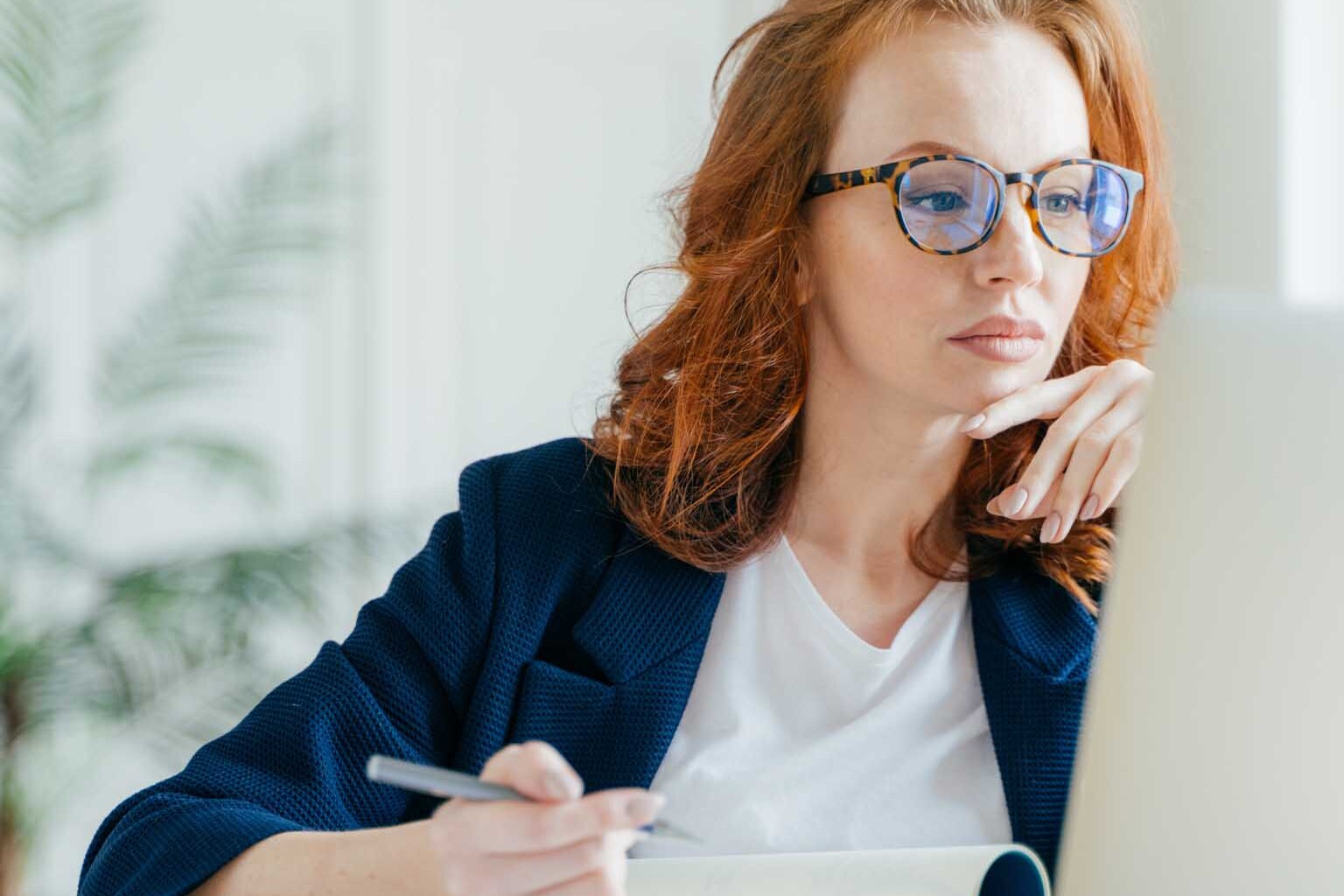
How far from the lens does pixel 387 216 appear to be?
327 cm

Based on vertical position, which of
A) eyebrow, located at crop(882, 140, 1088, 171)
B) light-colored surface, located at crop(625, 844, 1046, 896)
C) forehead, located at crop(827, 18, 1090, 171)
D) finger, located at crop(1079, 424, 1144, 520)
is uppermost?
forehead, located at crop(827, 18, 1090, 171)

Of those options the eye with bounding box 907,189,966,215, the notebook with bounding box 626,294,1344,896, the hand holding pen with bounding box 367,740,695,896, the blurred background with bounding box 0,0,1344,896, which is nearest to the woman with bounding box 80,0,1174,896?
the eye with bounding box 907,189,966,215

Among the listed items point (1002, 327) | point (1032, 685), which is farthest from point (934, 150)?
point (1032, 685)

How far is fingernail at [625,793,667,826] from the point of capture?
0.67m

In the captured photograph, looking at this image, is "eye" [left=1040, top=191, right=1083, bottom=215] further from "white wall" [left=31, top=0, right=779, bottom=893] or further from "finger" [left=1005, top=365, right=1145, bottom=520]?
"white wall" [left=31, top=0, right=779, bottom=893]

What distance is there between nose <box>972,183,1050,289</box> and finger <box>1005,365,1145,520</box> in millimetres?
157

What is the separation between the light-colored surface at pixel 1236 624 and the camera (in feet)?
1.66

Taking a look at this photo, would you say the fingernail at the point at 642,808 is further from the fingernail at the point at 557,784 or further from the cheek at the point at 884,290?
the cheek at the point at 884,290

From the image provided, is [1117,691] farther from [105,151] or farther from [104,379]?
[105,151]

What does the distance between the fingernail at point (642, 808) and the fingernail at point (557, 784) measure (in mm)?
40

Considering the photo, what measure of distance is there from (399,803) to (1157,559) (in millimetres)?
899

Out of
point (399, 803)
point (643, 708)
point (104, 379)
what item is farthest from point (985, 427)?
point (104, 379)

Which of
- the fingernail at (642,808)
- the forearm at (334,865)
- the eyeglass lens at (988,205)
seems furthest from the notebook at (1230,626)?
the eyeglass lens at (988,205)

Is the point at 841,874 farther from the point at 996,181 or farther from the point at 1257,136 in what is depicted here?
the point at 1257,136
